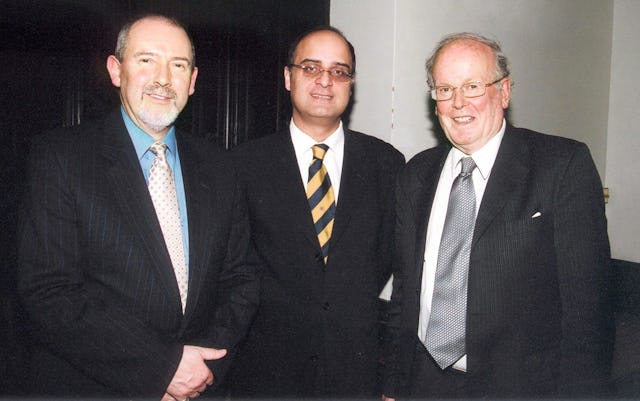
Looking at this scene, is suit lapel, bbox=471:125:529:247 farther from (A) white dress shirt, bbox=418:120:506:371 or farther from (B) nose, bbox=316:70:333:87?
(B) nose, bbox=316:70:333:87

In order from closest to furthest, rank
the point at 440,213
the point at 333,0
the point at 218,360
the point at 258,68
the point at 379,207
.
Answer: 1. the point at 218,360
2. the point at 440,213
3. the point at 379,207
4. the point at 258,68
5. the point at 333,0

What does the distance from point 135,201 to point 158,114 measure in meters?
0.32

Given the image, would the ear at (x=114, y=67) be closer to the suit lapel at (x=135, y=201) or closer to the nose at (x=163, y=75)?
the nose at (x=163, y=75)

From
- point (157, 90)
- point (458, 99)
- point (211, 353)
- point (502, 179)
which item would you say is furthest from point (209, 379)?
point (458, 99)

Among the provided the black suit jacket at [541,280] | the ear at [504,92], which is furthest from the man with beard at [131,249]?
the ear at [504,92]

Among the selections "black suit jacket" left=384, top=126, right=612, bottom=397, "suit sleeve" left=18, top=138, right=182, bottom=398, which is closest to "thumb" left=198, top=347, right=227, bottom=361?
"suit sleeve" left=18, top=138, right=182, bottom=398

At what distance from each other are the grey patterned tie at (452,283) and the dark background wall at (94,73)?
1305mm

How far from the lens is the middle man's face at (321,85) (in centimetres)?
216

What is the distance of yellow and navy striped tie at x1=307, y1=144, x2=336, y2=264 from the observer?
212 cm

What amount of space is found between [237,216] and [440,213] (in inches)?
30.1

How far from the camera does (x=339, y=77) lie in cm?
221

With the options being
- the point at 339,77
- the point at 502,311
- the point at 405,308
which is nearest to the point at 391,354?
the point at 405,308

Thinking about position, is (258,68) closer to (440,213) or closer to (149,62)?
(149,62)

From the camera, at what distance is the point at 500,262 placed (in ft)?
5.61
